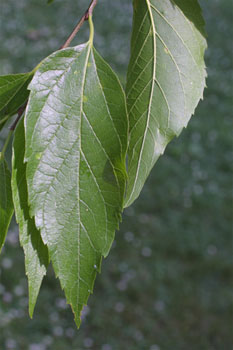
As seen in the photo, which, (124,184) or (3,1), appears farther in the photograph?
(3,1)

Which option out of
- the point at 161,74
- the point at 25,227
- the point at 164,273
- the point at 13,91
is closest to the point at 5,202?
the point at 25,227

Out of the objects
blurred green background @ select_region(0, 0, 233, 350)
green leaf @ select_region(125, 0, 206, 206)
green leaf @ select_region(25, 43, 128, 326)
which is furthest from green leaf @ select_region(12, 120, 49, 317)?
blurred green background @ select_region(0, 0, 233, 350)

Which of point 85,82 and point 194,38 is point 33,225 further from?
point 194,38

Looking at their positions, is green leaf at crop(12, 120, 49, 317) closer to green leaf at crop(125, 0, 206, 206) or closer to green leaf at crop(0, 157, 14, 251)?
green leaf at crop(0, 157, 14, 251)

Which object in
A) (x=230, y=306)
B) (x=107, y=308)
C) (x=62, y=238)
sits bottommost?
(x=230, y=306)

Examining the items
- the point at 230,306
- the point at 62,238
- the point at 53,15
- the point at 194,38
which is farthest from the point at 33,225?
the point at 53,15

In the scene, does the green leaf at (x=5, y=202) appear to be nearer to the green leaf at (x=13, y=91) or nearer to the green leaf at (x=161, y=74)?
the green leaf at (x=13, y=91)

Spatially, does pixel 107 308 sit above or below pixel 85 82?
below

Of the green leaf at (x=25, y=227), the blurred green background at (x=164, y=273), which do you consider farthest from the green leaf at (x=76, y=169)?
the blurred green background at (x=164, y=273)
